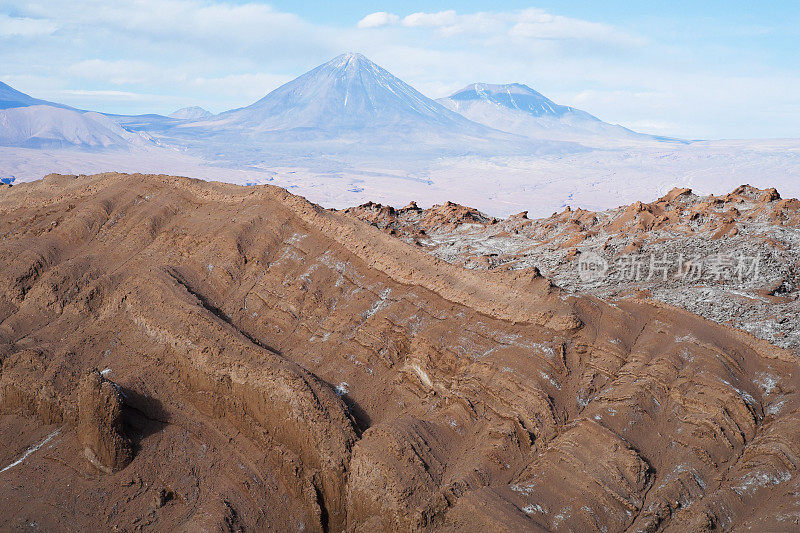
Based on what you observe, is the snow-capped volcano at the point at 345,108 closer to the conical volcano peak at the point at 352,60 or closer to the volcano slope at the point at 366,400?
the conical volcano peak at the point at 352,60

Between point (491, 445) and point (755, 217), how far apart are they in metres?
15.4

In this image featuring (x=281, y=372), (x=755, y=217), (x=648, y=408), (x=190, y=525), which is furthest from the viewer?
(x=755, y=217)

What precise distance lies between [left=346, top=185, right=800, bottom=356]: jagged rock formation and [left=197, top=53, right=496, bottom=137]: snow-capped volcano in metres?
144

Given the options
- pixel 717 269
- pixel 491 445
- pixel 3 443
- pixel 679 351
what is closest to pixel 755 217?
pixel 717 269

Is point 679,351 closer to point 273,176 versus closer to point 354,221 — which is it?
point 354,221

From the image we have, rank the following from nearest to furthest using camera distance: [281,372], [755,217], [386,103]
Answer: [281,372] < [755,217] < [386,103]

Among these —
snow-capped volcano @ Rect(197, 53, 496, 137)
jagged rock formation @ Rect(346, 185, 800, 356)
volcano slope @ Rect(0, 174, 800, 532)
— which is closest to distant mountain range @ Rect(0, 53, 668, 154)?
snow-capped volcano @ Rect(197, 53, 496, 137)

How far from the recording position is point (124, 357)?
11219 millimetres

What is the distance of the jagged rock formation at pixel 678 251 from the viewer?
14.0m

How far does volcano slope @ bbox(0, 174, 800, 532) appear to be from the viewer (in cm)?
805

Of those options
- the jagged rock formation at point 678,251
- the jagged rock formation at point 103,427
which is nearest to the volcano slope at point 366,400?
the jagged rock formation at point 103,427

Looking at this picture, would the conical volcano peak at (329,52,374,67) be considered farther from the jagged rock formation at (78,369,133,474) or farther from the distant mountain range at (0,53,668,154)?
the jagged rock formation at (78,369,133,474)

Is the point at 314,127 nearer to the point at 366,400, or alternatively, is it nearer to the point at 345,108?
the point at 345,108

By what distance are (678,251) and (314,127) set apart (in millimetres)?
157409
